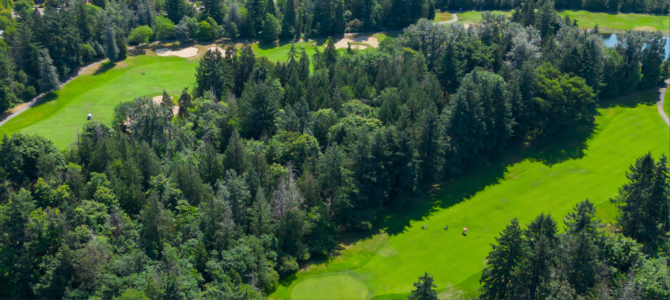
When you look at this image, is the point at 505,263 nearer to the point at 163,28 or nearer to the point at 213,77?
the point at 213,77

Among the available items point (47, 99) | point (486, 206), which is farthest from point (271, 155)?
point (47, 99)

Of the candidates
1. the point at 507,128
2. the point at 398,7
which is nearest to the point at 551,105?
the point at 507,128

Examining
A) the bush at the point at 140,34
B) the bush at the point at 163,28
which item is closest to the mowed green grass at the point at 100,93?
the bush at the point at 140,34

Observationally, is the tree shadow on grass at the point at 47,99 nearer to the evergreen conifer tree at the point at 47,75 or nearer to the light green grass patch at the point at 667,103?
the evergreen conifer tree at the point at 47,75

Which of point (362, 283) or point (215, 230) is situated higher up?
point (215, 230)

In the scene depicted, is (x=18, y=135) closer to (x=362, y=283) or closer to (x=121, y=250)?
(x=121, y=250)

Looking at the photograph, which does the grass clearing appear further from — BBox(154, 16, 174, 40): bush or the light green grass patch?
BBox(154, 16, 174, 40): bush
